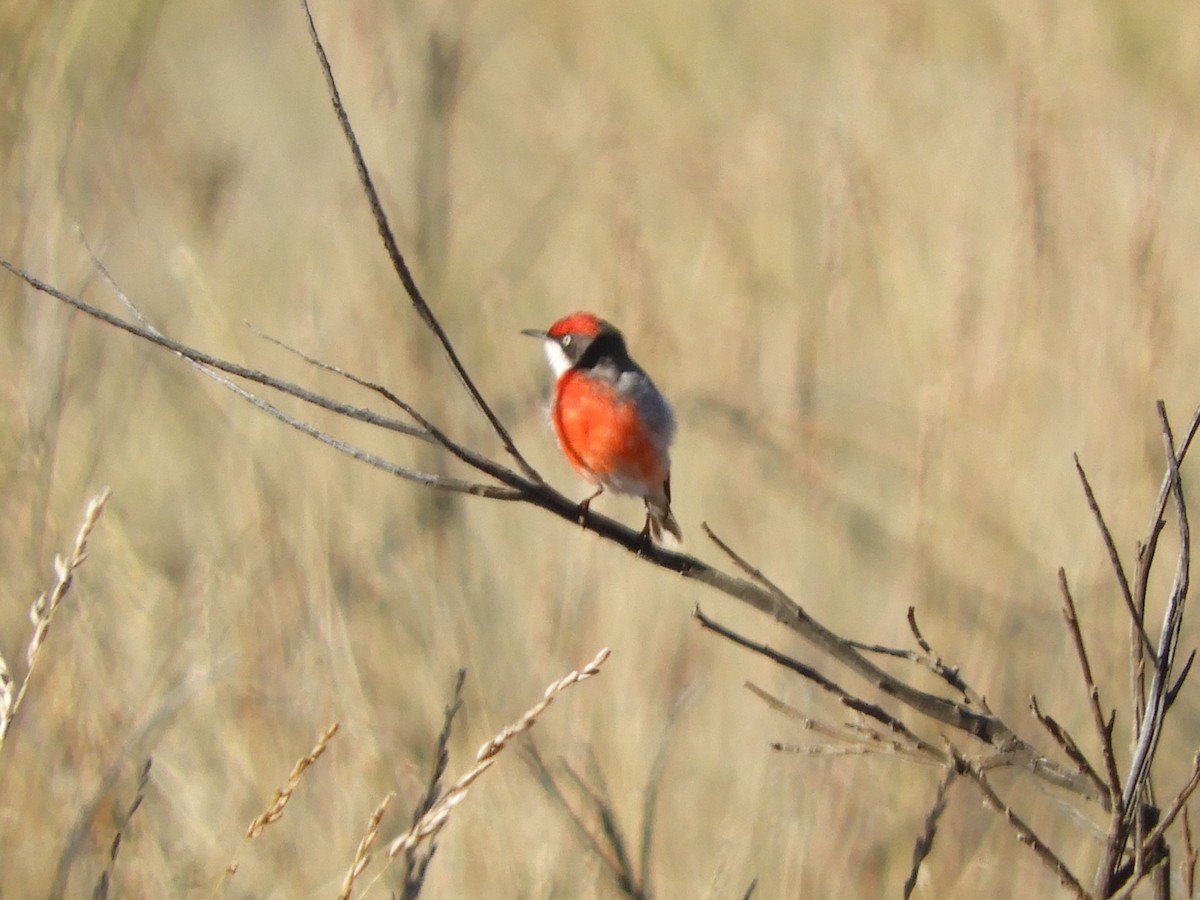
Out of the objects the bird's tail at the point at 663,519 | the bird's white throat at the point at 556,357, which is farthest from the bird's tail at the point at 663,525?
the bird's white throat at the point at 556,357

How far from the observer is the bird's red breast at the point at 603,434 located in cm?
303

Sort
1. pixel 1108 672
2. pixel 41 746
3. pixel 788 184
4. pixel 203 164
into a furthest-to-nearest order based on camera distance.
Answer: pixel 788 184, pixel 203 164, pixel 1108 672, pixel 41 746

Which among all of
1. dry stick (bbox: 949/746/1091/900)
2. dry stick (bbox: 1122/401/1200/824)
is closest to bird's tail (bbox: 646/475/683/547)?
dry stick (bbox: 949/746/1091/900)

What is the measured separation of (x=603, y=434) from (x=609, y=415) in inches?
2.0

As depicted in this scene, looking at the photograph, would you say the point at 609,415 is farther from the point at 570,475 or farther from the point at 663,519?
the point at 570,475

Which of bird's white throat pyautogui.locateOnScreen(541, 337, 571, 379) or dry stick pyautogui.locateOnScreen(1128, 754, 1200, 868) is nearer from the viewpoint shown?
dry stick pyautogui.locateOnScreen(1128, 754, 1200, 868)

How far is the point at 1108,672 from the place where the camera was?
2881 mm

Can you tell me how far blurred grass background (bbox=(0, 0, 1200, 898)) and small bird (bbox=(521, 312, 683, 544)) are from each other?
0.14 m

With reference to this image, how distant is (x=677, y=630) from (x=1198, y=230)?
185 centimetres

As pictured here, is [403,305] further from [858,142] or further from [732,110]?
[732,110]

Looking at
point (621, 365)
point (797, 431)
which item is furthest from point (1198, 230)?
point (621, 365)

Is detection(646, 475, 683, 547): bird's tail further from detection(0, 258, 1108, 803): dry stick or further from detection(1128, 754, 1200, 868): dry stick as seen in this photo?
detection(1128, 754, 1200, 868): dry stick

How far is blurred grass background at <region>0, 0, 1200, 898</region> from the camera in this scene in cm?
266

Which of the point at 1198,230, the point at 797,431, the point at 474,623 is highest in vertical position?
the point at 1198,230
